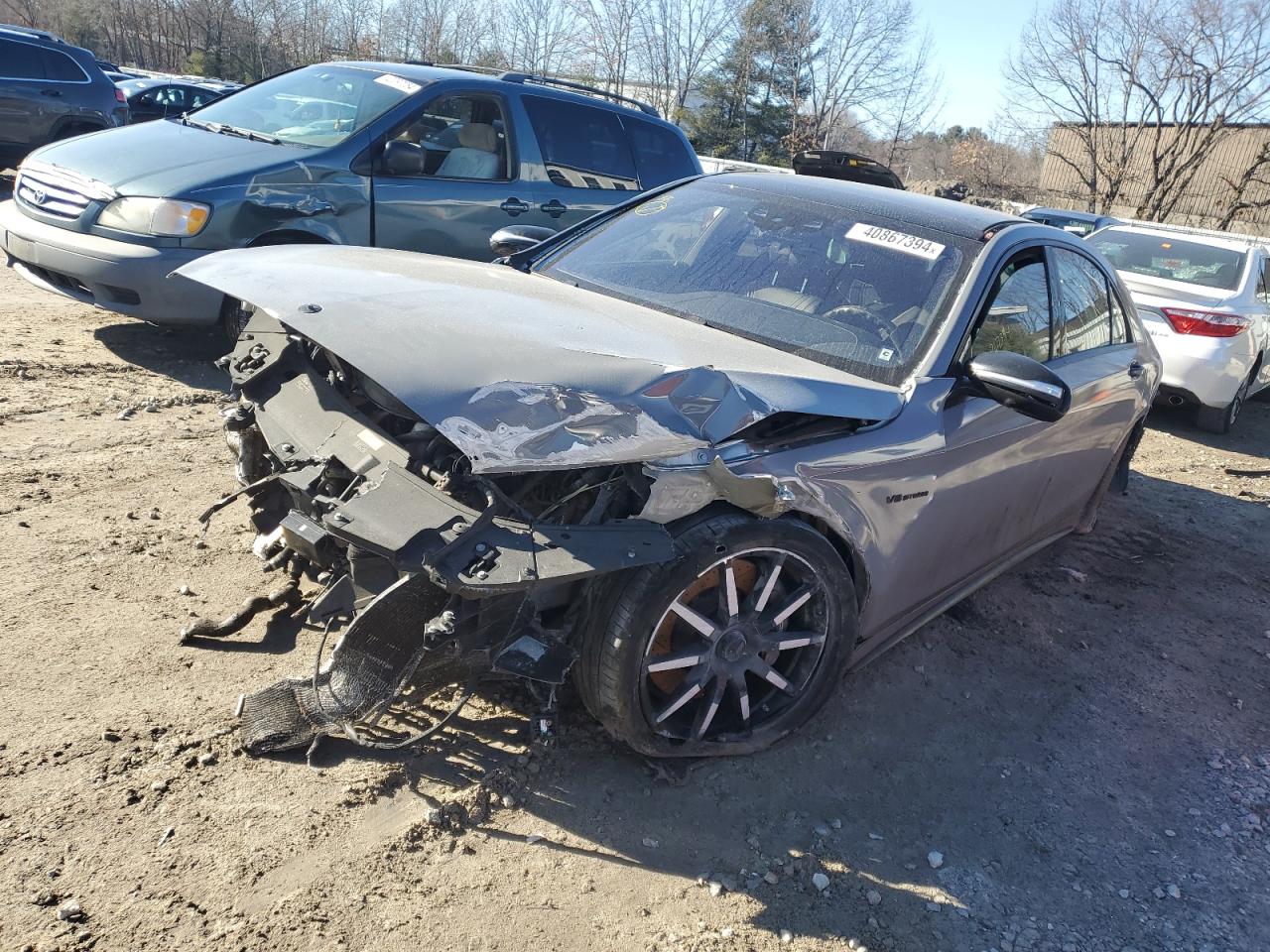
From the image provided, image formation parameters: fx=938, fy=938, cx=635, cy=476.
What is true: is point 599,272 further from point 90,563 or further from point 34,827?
point 34,827

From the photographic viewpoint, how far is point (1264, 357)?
28.7 ft

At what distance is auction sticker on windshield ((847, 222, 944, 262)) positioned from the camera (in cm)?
354

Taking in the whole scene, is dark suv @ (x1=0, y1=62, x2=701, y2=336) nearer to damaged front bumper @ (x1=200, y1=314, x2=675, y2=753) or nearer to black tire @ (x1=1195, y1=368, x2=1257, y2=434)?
damaged front bumper @ (x1=200, y1=314, x2=675, y2=753)

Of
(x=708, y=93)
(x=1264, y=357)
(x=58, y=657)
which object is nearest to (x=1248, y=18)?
(x=708, y=93)

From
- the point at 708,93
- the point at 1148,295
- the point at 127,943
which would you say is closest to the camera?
the point at 127,943

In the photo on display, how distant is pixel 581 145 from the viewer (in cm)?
714

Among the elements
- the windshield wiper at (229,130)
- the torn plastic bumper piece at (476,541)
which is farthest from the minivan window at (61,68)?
the torn plastic bumper piece at (476,541)

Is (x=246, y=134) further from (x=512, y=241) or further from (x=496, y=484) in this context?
(x=496, y=484)

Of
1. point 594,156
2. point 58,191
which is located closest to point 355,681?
point 58,191

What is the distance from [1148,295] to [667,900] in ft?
24.7

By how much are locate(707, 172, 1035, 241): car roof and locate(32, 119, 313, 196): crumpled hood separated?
320cm

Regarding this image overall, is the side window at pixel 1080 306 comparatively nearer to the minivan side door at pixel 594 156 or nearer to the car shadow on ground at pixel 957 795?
the car shadow on ground at pixel 957 795

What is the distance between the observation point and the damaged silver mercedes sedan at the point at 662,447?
7.98 ft

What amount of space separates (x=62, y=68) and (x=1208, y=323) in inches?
537
